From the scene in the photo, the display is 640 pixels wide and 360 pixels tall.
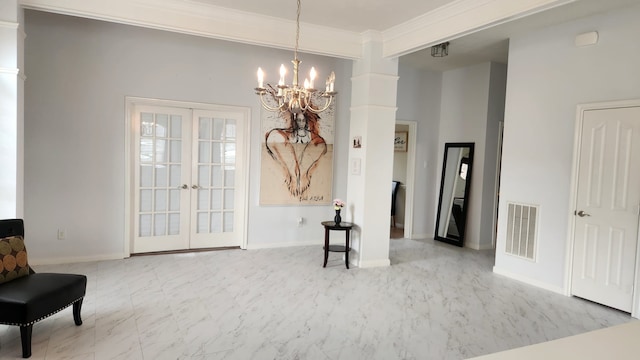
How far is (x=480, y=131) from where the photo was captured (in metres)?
6.48

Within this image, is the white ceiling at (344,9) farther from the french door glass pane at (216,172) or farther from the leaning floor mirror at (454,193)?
the leaning floor mirror at (454,193)

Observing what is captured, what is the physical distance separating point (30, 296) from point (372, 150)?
3.72 meters

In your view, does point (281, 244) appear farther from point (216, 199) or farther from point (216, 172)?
point (216, 172)

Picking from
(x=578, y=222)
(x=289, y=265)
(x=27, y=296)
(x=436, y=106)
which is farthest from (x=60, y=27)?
(x=578, y=222)

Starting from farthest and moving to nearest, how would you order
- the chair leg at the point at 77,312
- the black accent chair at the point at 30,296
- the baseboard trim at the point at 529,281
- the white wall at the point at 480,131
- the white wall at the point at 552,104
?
the white wall at the point at 480,131, the baseboard trim at the point at 529,281, the white wall at the point at 552,104, the chair leg at the point at 77,312, the black accent chair at the point at 30,296

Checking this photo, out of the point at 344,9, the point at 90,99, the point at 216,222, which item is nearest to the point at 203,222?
the point at 216,222

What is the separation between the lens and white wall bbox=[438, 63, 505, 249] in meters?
6.40

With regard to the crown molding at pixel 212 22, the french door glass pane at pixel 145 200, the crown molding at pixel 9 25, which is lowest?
the french door glass pane at pixel 145 200

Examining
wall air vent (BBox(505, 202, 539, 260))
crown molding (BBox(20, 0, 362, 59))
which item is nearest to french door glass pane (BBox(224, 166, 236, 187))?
crown molding (BBox(20, 0, 362, 59))

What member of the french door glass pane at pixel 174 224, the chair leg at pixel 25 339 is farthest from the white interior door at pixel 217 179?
the chair leg at pixel 25 339

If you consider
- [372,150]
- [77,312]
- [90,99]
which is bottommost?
[77,312]

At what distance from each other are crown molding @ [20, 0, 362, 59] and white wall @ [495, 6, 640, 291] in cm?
205

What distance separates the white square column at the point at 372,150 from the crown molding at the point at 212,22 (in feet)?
0.90

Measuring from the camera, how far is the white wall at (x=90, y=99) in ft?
15.5
